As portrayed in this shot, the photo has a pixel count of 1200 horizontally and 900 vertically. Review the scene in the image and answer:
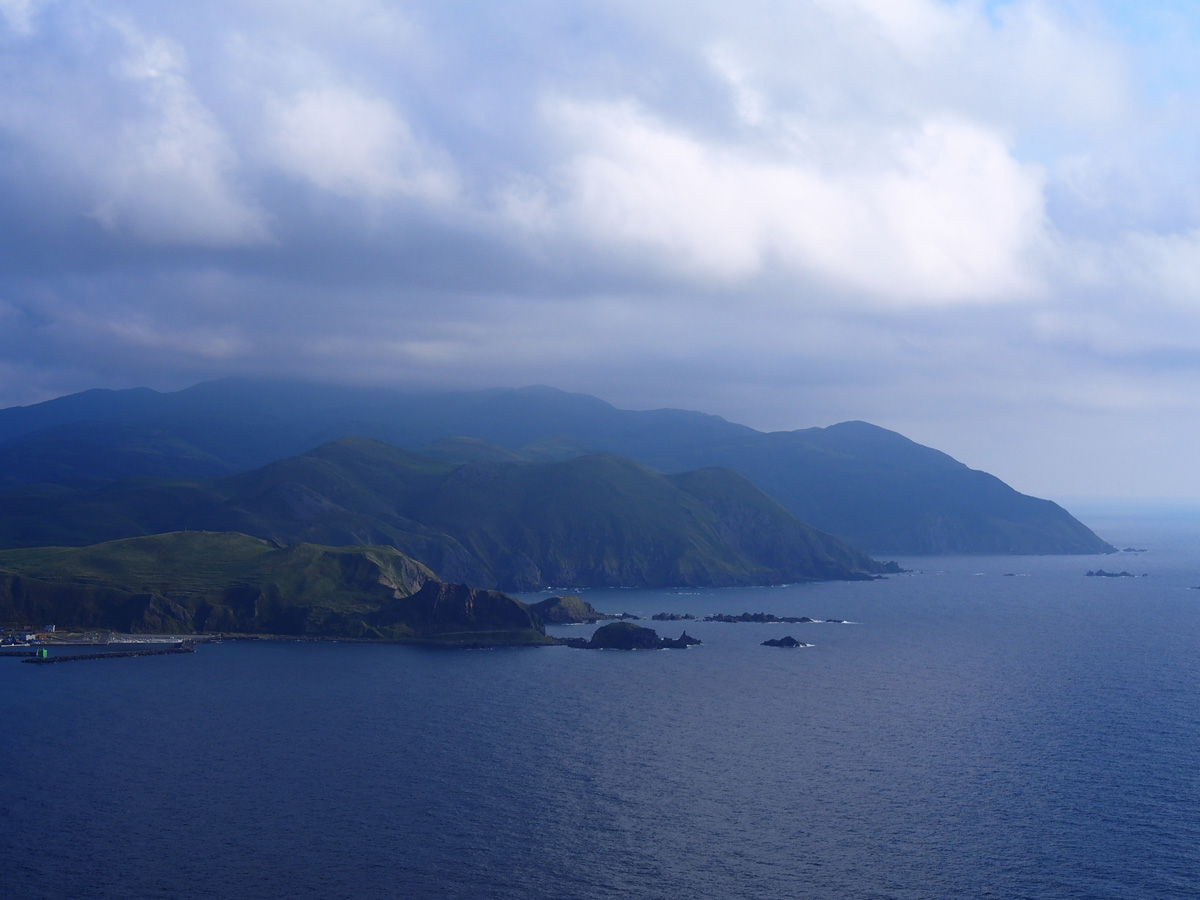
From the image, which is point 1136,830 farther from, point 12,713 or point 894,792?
point 12,713

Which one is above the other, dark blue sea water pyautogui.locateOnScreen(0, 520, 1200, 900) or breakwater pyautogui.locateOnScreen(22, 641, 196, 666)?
breakwater pyautogui.locateOnScreen(22, 641, 196, 666)

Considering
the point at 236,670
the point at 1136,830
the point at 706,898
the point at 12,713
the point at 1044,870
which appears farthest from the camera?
the point at 236,670

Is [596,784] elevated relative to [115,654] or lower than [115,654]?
lower

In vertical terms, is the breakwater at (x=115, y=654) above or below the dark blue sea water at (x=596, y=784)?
above

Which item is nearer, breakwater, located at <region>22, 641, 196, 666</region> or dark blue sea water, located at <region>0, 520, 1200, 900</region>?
dark blue sea water, located at <region>0, 520, 1200, 900</region>

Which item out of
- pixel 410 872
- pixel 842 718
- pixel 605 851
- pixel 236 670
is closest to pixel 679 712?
pixel 842 718
